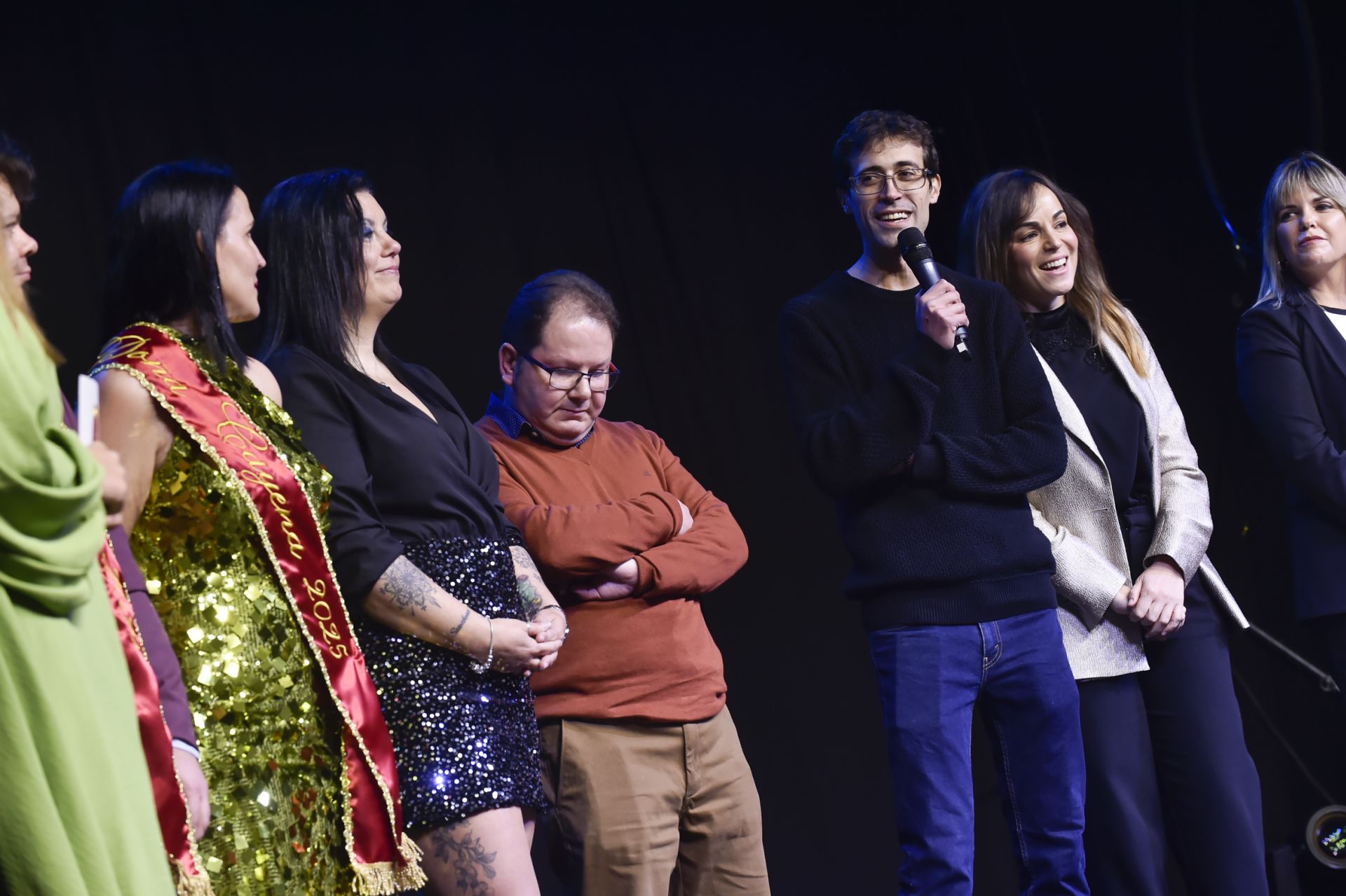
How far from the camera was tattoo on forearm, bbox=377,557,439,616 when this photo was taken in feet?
6.48

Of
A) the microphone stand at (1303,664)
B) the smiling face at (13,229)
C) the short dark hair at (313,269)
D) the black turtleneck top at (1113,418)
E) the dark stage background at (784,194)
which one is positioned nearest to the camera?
the smiling face at (13,229)

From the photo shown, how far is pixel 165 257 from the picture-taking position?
188 centimetres

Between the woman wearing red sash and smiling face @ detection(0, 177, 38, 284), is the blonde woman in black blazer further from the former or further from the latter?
smiling face @ detection(0, 177, 38, 284)

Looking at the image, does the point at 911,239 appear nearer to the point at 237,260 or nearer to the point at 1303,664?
the point at 237,260

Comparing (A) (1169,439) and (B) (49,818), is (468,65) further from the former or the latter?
(B) (49,818)

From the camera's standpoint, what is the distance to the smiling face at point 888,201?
2689 millimetres

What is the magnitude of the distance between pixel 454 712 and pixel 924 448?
0.99 m

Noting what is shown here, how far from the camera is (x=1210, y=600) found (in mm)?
2787

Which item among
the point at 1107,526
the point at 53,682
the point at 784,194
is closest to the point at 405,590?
the point at 53,682

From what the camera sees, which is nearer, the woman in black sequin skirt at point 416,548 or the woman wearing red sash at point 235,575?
the woman wearing red sash at point 235,575

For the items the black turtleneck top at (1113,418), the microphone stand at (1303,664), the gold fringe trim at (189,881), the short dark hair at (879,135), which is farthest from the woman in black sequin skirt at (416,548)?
the microphone stand at (1303,664)

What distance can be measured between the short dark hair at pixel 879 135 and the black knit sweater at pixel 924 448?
29 centimetres

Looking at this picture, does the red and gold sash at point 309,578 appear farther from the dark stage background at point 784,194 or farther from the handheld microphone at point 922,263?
the dark stage background at point 784,194

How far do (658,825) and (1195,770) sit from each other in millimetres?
1089
